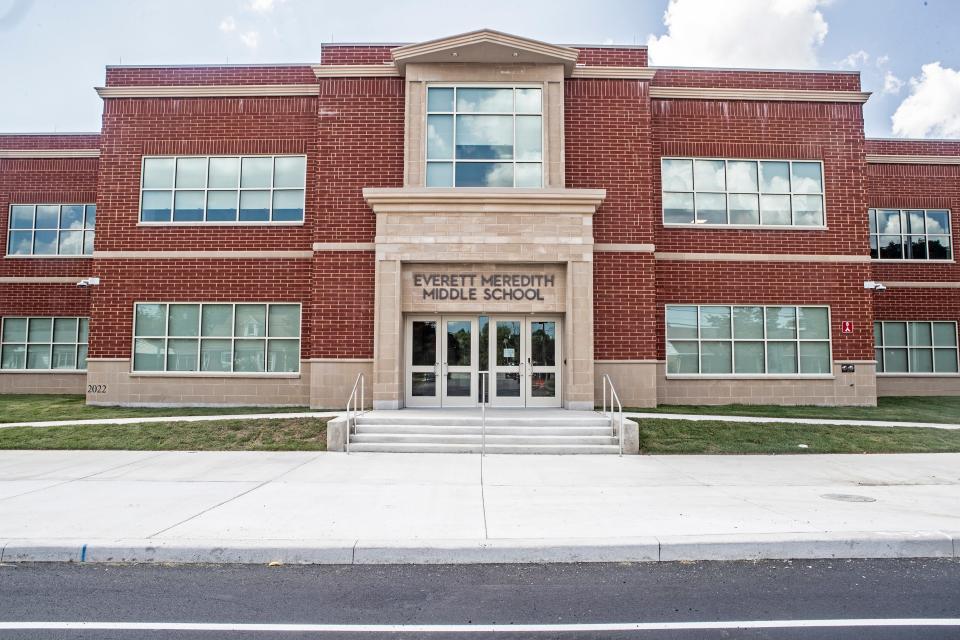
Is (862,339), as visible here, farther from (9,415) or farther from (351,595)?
(9,415)

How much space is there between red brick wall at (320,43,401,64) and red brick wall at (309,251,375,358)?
214 inches

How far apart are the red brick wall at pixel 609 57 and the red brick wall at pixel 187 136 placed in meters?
7.69

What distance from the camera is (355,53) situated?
57.8 feet

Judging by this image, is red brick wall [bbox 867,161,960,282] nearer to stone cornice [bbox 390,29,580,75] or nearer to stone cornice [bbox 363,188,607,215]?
stone cornice [bbox 363,188,607,215]

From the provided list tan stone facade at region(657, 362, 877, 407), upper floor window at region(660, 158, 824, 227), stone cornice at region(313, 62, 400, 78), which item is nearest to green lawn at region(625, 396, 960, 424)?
tan stone facade at region(657, 362, 877, 407)

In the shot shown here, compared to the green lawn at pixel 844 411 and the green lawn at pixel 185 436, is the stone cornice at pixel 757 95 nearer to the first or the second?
the green lawn at pixel 844 411

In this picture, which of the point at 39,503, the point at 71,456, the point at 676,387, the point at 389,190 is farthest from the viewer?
the point at 676,387

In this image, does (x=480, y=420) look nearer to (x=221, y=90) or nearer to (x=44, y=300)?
(x=221, y=90)

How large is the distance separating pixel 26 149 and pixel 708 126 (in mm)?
22471

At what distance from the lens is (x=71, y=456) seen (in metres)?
11.6

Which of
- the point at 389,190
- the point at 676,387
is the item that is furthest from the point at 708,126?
the point at 389,190

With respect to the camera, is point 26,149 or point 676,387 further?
point 26,149

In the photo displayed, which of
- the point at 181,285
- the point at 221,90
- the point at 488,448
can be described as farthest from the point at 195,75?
the point at 488,448

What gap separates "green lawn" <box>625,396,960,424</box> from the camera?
1561 cm
